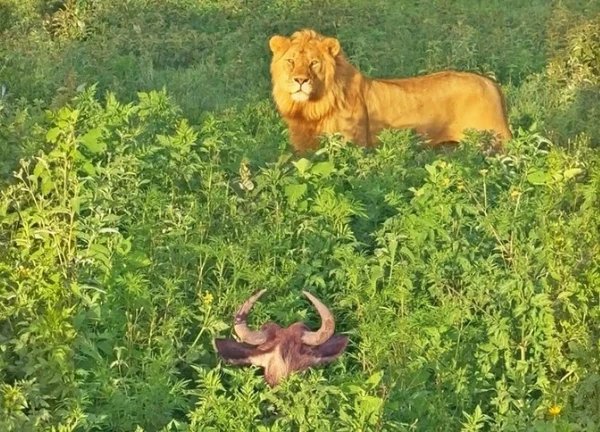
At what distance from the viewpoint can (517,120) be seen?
31.6 feet

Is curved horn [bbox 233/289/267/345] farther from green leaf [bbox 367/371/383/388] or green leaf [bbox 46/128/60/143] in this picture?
green leaf [bbox 46/128/60/143]

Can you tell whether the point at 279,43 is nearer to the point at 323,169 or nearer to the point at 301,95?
the point at 301,95

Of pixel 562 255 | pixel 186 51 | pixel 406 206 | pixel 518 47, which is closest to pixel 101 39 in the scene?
pixel 186 51

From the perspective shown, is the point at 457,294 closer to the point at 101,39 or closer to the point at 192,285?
the point at 192,285

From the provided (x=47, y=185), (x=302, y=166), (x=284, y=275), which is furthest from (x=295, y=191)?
(x=47, y=185)

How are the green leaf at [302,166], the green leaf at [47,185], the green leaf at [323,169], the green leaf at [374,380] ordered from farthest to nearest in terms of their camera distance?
the green leaf at [323,169], the green leaf at [302,166], the green leaf at [47,185], the green leaf at [374,380]

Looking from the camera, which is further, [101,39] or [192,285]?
[101,39]

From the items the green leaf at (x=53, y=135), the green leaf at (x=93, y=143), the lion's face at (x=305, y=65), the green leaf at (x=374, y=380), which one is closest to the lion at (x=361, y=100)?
the lion's face at (x=305, y=65)

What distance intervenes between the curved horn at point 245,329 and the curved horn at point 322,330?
0.16 metres

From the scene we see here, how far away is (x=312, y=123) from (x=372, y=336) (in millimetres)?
3293

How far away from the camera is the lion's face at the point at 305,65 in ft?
27.8

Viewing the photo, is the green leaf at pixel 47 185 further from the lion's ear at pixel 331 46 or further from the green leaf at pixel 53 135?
Result: the lion's ear at pixel 331 46

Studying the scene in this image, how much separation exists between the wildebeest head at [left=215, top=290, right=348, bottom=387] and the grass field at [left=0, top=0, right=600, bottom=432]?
0.07 meters

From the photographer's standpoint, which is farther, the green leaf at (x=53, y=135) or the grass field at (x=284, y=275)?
the green leaf at (x=53, y=135)
